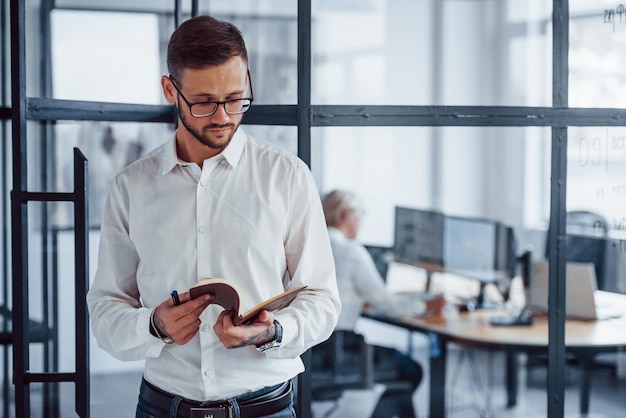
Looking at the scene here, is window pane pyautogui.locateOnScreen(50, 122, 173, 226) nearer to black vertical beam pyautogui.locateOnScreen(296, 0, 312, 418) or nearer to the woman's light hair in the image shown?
black vertical beam pyautogui.locateOnScreen(296, 0, 312, 418)

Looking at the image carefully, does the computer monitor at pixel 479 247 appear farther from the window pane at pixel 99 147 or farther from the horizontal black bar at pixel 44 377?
the horizontal black bar at pixel 44 377

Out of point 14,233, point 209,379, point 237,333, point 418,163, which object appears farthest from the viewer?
point 418,163

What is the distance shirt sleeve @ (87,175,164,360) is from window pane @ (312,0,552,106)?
156 inches

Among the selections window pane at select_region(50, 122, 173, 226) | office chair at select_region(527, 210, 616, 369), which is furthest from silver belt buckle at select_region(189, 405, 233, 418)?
office chair at select_region(527, 210, 616, 369)

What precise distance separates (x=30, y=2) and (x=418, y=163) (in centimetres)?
387

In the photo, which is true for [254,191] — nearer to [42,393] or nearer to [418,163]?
[42,393]

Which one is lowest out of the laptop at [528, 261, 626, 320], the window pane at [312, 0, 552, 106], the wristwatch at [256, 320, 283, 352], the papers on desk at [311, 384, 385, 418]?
the papers on desk at [311, 384, 385, 418]

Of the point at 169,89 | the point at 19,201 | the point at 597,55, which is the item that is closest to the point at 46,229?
the point at 19,201

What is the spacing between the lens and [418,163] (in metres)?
6.04

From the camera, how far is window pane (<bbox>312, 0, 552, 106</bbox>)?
581 centimetres

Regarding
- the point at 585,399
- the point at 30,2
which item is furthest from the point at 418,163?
the point at 30,2

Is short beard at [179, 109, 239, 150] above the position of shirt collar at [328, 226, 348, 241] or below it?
above

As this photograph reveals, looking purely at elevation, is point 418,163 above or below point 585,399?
above

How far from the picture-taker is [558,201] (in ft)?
8.13
